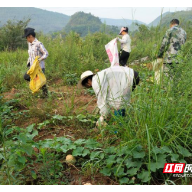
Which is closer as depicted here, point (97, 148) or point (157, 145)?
point (157, 145)

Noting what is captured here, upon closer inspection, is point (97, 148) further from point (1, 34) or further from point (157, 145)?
point (1, 34)

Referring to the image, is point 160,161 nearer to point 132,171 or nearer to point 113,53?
point 132,171

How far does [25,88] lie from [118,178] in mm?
3475

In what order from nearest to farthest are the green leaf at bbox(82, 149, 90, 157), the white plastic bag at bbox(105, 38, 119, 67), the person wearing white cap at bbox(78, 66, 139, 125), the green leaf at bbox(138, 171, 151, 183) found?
the green leaf at bbox(138, 171, 151, 183)
the green leaf at bbox(82, 149, 90, 157)
the person wearing white cap at bbox(78, 66, 139, 125)
the white plastic bag at bbox(105, 38, 119, 67)

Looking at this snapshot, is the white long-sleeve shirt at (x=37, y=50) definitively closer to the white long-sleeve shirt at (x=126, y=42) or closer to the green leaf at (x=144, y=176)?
the white long-sleeve shirt at (x=126, y=42)

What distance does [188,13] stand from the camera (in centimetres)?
211

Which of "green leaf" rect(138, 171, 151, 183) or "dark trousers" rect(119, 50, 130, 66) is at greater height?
"dark trousers" rect(119, 50, 130, 66)

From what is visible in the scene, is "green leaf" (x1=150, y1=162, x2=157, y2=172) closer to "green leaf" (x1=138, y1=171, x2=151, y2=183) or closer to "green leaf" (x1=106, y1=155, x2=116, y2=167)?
"green leaf" (x1=138, y1=171, x2=151, y2=183)

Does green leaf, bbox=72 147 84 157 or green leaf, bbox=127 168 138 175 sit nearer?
green leaf, bbox=127 168 138 175

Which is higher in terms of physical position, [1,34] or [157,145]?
[1,34]

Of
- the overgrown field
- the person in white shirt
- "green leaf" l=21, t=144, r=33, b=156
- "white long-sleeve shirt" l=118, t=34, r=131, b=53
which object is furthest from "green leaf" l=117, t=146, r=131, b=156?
"white long-sleeve shirt" l=118, t=34, r=131, b=53
